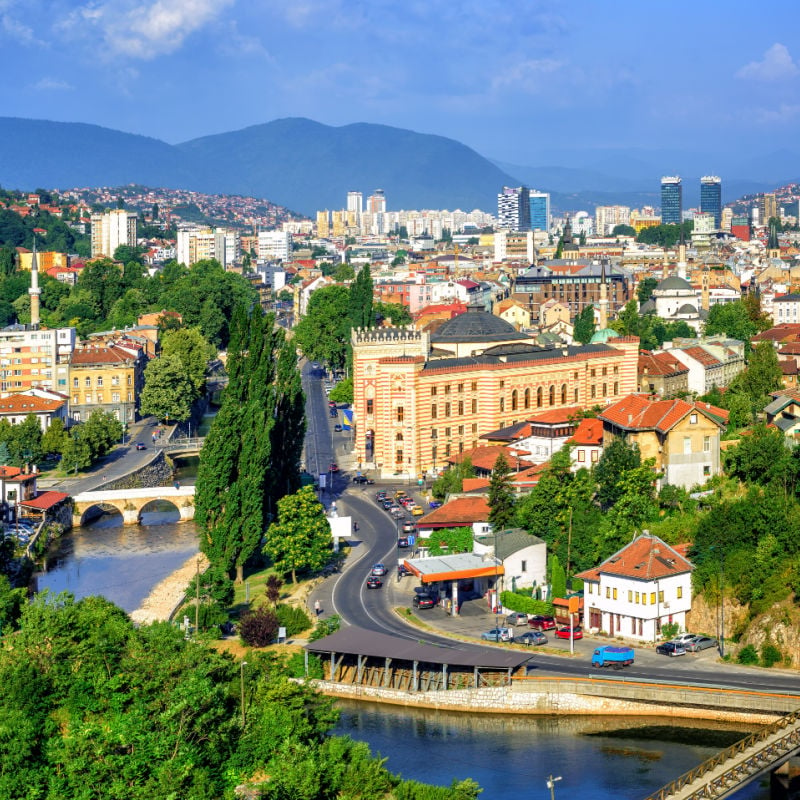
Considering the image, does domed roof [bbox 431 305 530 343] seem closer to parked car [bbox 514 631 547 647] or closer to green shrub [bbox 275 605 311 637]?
green shrub [bbox 275 605 311 637]

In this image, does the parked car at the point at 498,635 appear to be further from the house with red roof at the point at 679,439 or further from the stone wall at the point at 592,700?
the house with red roof at the point at 679,439

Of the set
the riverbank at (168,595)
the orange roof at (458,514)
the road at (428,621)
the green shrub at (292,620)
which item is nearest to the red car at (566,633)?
the road at (428,621)

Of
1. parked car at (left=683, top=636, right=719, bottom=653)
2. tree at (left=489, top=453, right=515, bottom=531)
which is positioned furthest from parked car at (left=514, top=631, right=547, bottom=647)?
tree at (left=489, top=453, right=515, bottom=531)

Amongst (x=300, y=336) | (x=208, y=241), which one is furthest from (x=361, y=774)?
(x=208, y=241)

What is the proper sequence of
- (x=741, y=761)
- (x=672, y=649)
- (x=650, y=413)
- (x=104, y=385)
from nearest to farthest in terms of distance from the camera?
(x=741, y=761) → (x=672, y=649) → (x=650, y=413) → (x=104, y=385)

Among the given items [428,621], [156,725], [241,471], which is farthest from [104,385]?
[156,725]

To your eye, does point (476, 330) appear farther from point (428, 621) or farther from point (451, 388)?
point (428, 621)

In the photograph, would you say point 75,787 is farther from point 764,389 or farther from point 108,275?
point 108,275
